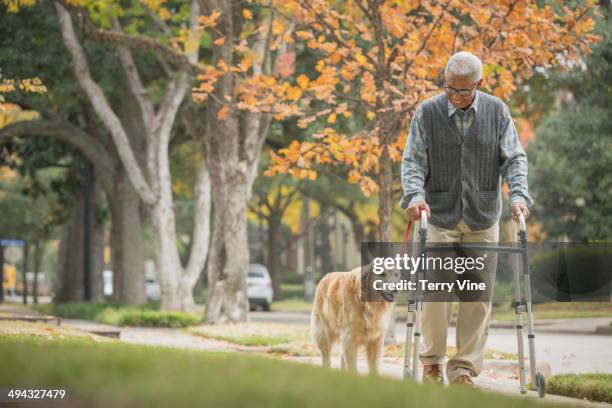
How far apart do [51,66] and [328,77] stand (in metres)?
11.8

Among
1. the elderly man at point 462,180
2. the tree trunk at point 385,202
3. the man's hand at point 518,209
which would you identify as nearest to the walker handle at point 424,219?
the elderly man at point 462,180

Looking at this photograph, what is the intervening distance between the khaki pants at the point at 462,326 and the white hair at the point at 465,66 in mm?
1096

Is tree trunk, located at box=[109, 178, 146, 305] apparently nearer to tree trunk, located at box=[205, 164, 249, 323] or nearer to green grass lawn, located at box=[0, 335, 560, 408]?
tree trunk, located at box=[205, 164, 249, 323]

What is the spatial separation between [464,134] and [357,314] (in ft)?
6.45

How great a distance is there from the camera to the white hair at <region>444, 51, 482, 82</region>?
7.02 m

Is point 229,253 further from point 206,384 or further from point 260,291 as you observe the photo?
point 260,291

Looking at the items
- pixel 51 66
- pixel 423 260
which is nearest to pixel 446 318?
pixel 423 260

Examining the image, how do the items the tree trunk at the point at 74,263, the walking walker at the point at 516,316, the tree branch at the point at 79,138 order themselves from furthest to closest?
the tree trunk at the point at 74,263, the tree branch at the point at 79,138, the walking walker at the point at 516,316

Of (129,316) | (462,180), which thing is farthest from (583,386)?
(129,316)

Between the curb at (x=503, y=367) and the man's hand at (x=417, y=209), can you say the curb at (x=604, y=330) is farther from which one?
the man's hand at (x=417, y=209)

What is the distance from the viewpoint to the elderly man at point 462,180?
734cm

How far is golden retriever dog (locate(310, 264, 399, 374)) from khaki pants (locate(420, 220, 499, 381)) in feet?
2.11

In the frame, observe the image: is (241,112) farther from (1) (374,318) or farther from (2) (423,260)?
(2) (423,260)

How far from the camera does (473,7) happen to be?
13.2 m
